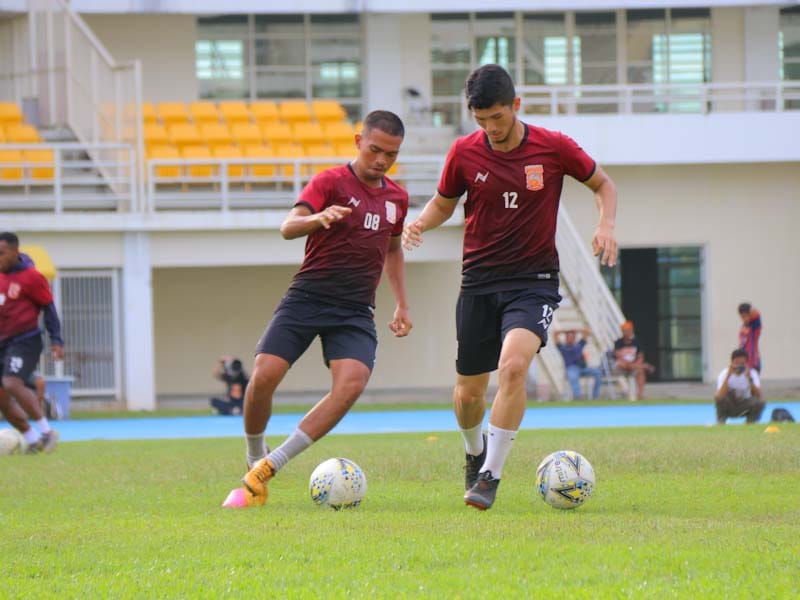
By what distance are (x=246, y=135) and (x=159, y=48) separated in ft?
14.8

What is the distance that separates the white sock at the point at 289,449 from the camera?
8219mm

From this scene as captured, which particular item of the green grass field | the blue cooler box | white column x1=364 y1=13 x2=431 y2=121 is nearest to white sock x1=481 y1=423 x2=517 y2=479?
the green grass field

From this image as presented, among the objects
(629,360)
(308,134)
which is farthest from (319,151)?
(629,360)

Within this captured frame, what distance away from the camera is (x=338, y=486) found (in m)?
7.96

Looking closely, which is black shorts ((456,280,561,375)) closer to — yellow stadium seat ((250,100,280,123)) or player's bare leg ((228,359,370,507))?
player's bare leg ((228,359,370,507))

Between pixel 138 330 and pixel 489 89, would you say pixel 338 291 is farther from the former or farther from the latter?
pixel 138 330

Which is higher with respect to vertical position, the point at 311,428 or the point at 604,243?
the point at 604,243

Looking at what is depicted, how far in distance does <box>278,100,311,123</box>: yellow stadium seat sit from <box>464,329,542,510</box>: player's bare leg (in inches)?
918

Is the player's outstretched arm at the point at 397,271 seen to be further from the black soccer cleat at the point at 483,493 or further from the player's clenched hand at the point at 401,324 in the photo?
the black soccer cleat at the point at 483,493

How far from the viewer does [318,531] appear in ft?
22.5

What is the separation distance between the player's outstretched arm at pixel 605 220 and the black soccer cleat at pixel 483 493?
129 centimetres

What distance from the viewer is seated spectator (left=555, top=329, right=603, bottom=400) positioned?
26.2 metres

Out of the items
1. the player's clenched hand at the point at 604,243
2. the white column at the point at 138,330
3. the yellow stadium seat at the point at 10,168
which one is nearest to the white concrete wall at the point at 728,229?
the white column at the point at 138,330

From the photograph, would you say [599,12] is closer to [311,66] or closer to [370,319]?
[311,66]
